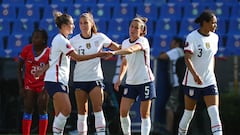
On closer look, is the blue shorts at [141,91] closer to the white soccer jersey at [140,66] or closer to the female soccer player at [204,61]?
the white soccer jersey at [140,66]

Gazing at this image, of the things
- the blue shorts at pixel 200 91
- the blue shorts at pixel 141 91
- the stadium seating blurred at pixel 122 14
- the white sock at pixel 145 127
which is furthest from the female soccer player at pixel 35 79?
the stadium seating blurred at pixel 122 14

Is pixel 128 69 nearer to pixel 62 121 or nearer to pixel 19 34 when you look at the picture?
pixel 62 121

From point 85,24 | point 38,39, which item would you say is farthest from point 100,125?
point 38,39

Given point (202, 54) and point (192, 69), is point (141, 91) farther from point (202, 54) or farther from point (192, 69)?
point (202, 54)

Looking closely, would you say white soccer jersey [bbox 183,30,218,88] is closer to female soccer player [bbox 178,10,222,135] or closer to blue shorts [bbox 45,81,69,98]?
female soccer player [bbox 178,10,222,135]

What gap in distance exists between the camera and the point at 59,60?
31.8 feet

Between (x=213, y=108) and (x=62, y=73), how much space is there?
2313 mm

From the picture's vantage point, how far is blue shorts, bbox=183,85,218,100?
1012 centimetres

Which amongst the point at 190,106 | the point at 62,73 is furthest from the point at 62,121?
the point at 190,106

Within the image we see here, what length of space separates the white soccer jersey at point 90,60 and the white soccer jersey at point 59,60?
1.34 feet

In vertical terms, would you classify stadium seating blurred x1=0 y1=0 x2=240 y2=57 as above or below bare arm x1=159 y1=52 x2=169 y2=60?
above

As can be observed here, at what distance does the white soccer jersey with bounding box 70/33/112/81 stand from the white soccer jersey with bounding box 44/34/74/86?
0.41 metres

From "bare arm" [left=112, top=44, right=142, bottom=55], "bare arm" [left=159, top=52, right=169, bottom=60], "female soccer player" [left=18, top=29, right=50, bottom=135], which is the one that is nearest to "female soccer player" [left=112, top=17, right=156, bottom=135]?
"bare arm" [left=112, top=44, right=142, bottom=55]

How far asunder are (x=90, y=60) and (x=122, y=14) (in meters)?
5.36
